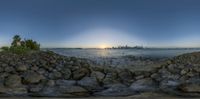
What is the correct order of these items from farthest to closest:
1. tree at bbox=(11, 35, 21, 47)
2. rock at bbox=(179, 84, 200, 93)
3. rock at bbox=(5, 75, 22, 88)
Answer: tree at bbox=(11, 35, 21, 47), rock at bbox=(5, 75, 22, 88), rock at bbox=(179, 84, 200, 93)

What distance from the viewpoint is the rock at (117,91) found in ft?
46.5

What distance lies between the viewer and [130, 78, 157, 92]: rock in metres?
15.2

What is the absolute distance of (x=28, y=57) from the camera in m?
20.5

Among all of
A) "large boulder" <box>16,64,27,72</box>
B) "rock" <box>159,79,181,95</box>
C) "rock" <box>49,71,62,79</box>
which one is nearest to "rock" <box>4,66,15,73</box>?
"large boulder" <box>16,64,27,72</box>

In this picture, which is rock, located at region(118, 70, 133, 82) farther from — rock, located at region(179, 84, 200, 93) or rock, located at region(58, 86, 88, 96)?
rock, located at region(179, 84, 200, 93)

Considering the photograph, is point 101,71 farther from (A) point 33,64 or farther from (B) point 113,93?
(B) point 113,93

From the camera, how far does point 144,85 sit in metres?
15.9

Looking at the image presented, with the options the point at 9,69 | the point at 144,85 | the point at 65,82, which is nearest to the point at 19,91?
the point at 65,82

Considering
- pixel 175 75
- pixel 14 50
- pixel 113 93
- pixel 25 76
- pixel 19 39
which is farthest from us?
pixel 19 39

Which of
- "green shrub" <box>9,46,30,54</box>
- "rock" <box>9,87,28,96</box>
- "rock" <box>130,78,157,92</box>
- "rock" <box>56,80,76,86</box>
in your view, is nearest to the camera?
"rock" <box>9,87,28,96</box>

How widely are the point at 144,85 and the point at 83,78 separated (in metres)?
3.05

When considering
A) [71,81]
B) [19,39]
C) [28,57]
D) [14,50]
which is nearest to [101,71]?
[71,81]

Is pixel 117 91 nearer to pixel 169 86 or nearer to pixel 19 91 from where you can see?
pixel 169 86

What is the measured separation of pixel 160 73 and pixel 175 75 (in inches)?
29.9
